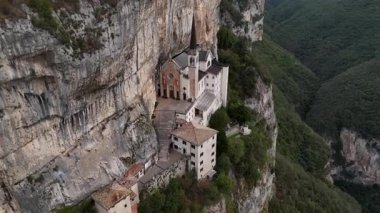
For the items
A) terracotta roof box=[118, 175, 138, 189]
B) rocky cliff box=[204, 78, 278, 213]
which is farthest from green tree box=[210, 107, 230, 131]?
terracotta roof box=[118, 175, 138, 189]

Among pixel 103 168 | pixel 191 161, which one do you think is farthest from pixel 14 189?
pixel 191 161

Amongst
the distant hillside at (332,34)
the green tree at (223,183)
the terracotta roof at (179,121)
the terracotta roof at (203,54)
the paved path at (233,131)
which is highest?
the terracotta roof at (203,54)

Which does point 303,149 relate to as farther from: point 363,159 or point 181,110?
point 181,110

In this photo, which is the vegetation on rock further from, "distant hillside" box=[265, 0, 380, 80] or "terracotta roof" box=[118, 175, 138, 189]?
"distant hillside" box=[265, 0, 380, 80]

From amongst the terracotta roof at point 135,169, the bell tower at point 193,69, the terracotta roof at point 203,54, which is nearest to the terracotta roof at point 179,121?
the bell tower at point 193,69

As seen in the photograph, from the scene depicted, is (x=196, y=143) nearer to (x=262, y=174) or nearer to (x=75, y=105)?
(x=75, y=105)

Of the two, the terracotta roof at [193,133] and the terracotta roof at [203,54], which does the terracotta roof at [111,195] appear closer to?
the terracotta roof at [193,133]

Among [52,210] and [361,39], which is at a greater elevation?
[52,210]
